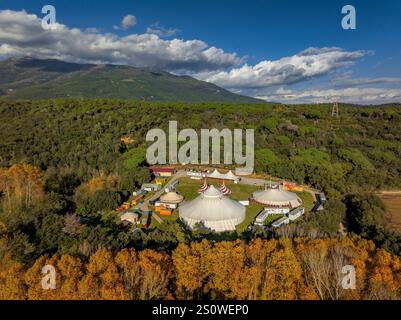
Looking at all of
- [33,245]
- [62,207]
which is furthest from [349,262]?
[62,207]

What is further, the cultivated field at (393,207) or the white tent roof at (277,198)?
the white tent roof at (277,198)

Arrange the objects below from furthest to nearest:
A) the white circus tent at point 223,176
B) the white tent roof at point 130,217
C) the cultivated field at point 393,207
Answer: the white circus tent at point 223,176 < the cultivated field at point 393,207 < the white tent roof at point 130,217

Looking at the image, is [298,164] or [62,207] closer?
[62,207]

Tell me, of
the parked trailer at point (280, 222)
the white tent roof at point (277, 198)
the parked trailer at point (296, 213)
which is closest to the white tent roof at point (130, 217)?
the parked trailer at point (280, 222)

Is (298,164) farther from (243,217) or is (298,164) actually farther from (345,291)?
(345,291)

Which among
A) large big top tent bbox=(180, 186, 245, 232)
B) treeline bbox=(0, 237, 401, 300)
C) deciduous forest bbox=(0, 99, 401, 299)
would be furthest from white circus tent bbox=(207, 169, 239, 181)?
treeline bbox=(0, 237, 401, 300)

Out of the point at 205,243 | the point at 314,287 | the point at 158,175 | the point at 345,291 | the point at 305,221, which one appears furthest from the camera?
the point at 158,175

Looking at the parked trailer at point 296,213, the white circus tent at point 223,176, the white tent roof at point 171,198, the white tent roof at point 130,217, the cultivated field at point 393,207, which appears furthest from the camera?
the white circus tent at point 223,176

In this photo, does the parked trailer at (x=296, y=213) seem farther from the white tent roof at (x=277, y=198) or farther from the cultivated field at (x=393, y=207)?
the cultivated field at (x=393, y=207)
